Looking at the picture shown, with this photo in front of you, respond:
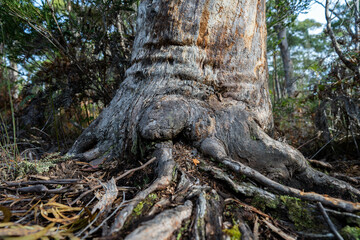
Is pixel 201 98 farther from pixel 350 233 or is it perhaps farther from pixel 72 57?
pixel 72 57

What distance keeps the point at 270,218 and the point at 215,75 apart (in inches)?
54.3

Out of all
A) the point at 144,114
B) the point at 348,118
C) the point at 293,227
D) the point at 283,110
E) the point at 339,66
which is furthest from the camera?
the point at 283,110

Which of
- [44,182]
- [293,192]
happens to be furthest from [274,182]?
[44,182]

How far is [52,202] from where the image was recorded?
118cm

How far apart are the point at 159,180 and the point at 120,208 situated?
270 millimetres

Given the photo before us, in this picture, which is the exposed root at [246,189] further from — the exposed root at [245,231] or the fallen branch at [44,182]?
the fallen branch at [44,182]

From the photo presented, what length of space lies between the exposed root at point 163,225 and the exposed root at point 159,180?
0.45ft

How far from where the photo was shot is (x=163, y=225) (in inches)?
35.2

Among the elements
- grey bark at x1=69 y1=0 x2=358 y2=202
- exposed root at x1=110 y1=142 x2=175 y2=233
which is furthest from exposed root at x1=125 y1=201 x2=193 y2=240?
grey bark at x1=69 y1=0 x2=358 y2=202

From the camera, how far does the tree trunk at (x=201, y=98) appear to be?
62.7 inches

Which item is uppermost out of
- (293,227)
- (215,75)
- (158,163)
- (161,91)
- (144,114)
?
(215,75)

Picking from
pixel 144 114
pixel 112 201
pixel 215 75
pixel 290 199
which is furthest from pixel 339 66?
pixel 112 201

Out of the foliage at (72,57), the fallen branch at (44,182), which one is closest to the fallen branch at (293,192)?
the fallen branch at (44,182)

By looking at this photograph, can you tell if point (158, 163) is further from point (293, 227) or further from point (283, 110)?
point (283, 110)
